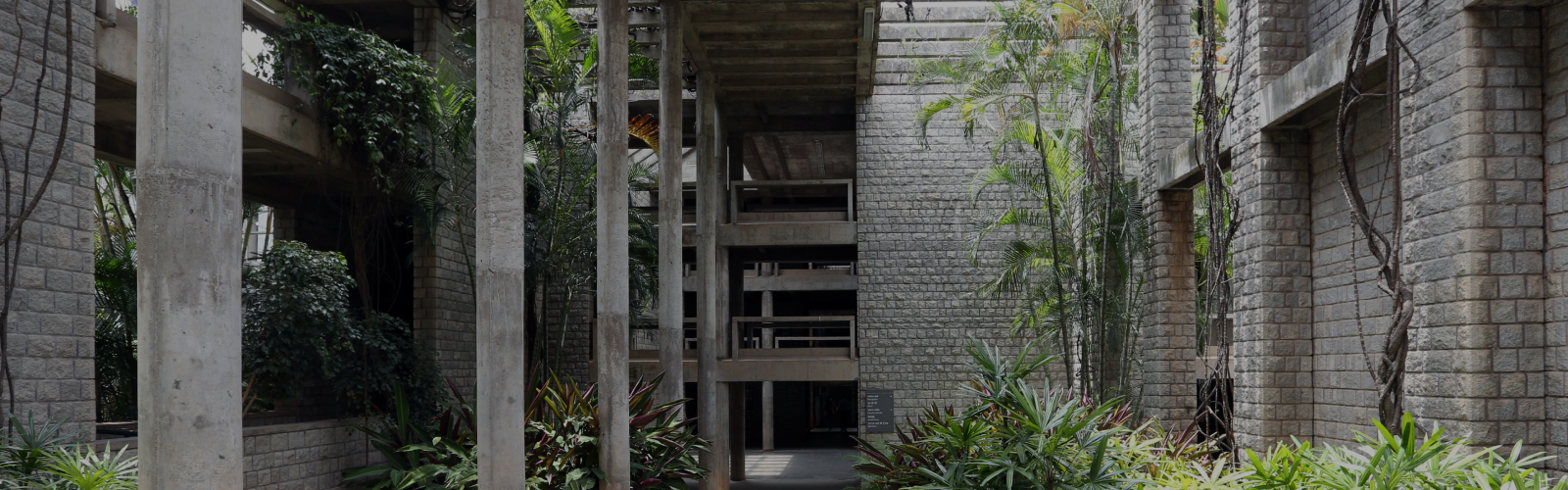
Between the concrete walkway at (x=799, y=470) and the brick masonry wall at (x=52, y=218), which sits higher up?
the brick masonry wall at (x=52, y=218)

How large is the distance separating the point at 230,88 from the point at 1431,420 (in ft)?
16.9

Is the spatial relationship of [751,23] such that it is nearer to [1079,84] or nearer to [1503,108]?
[1079,84]

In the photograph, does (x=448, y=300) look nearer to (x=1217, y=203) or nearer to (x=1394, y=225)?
(x=1217, y=203)

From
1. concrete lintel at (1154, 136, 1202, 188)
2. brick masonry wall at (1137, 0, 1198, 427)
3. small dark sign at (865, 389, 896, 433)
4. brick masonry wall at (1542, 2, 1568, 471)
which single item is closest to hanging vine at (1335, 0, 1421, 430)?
brick masonry wall at (1542, 2, 1568, 471)

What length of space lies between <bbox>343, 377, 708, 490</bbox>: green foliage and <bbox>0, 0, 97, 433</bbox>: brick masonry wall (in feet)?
6.14

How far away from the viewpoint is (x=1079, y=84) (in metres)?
10.2

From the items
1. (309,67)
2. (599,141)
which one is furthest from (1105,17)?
(309,67)

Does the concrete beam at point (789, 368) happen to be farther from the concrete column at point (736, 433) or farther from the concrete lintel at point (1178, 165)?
the concrete lintel at point (1178, 165)

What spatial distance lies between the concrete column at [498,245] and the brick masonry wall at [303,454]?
3405 mm

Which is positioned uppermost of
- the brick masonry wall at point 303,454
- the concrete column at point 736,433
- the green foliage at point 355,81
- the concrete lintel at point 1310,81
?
the green foliage at point 355,81

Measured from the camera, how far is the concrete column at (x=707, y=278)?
12117 millimetres

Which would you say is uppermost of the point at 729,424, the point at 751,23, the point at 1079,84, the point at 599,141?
the point at 751,23

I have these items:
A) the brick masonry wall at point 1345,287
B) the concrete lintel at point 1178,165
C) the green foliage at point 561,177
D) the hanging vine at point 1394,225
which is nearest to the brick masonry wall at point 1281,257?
the brick masonry wall at point 1345,287

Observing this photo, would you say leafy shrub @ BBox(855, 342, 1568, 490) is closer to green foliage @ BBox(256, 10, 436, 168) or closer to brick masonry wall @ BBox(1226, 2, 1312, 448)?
brick masonry wall @ BBox(1226, 2, 1312, 448)
